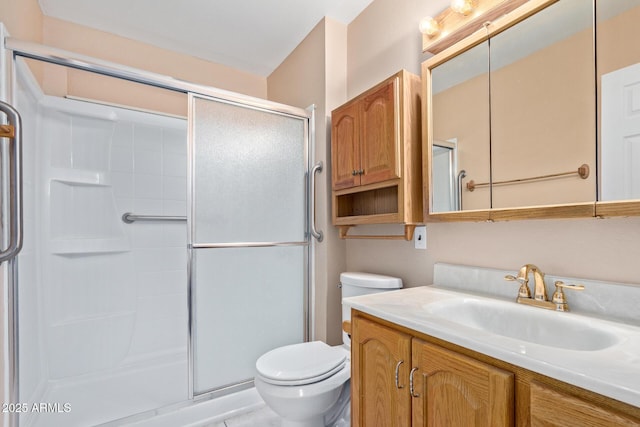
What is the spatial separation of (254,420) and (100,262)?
1525 mm

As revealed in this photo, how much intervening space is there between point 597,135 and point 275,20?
1.95 m

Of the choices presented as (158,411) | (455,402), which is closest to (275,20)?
(455,402)

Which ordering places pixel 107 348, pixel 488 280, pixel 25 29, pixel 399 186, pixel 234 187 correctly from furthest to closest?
pixel 107 348, pixel 234 187, pixel 25 29, pixel 399 186, pixel 488 280

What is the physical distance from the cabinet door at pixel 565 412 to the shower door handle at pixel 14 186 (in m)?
1.73

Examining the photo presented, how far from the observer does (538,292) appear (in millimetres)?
1009

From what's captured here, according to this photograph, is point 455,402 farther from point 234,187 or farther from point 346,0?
point 346,0

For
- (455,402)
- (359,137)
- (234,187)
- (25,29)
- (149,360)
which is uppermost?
(25,29)

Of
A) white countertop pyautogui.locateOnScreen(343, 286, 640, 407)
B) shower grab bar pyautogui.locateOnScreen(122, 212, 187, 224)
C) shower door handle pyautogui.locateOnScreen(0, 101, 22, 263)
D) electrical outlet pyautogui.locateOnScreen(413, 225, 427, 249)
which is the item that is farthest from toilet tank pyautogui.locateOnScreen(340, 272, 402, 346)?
shower grab bar pyautogui.locateOnScreen(122, 212, 187, 224)

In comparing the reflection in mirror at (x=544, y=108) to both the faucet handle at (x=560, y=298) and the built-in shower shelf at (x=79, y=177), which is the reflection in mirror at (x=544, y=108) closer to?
the faucet handle at (x=560, y=298)

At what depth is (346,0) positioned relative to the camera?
1894 mm

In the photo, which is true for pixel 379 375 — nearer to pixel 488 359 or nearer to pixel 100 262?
pixel 488 359

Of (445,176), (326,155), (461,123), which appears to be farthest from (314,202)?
(461,123)

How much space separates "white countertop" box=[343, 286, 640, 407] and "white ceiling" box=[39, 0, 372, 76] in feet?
6.24

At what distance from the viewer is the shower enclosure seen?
1761mm
